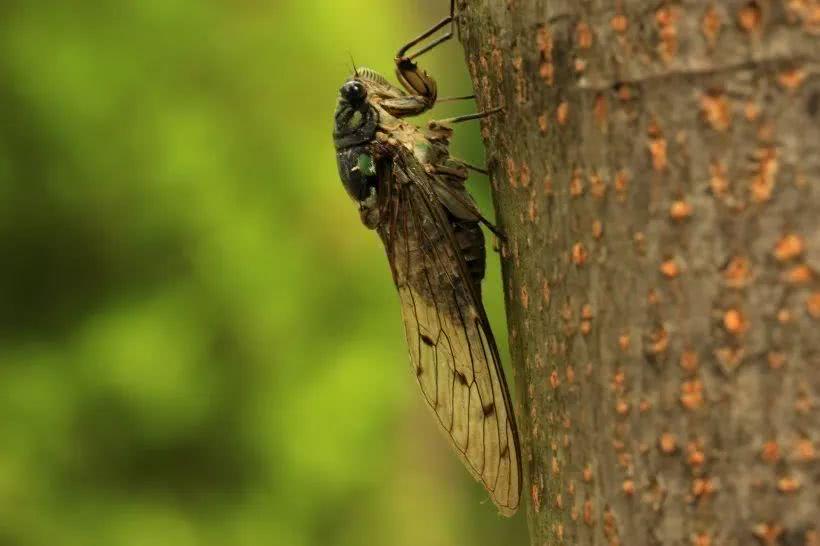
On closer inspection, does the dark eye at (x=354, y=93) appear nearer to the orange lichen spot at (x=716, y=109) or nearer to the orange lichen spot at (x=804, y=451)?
the orange lichen spot at (x=716, y=109)

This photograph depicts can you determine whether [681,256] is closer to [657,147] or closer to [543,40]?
[657,147]

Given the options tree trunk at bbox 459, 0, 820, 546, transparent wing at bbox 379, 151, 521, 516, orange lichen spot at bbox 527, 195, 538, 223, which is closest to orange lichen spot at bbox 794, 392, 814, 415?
tree trunk at bbox 459, 0, 820, 546

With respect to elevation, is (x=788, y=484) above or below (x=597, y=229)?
below

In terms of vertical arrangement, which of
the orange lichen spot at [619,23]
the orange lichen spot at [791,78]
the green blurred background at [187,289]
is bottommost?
the green blurred background at [187,289]

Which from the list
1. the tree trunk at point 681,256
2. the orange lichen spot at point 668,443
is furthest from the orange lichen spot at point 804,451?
the orange lichen spot at point 668,443

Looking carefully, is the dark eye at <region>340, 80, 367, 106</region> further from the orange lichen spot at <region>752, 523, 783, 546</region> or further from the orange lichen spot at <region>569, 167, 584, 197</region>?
the orange lichen spot at <region>752, 523, 783, 546</region>

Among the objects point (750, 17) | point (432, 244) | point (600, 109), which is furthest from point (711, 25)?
point (432, 244)
